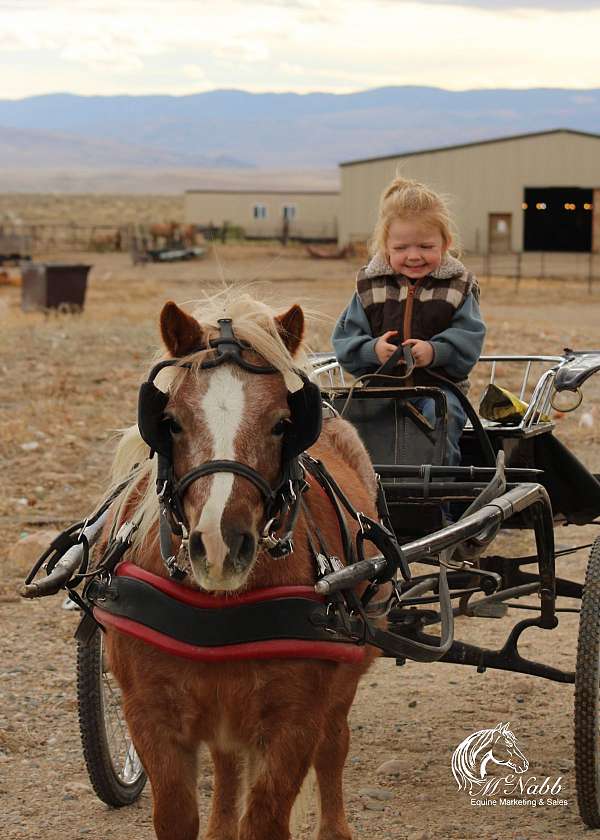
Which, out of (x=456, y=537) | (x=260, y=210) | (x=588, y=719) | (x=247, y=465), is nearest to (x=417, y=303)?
(x=456, y=537)

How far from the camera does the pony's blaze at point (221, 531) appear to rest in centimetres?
275

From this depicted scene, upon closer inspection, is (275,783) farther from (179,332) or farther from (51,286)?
(51,286)

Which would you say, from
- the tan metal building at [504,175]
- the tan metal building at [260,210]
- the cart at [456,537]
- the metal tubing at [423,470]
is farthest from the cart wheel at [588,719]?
the tan metal building at [260,210]

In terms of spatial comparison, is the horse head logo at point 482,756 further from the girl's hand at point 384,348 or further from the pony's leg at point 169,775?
the pony's leg at point 169,775

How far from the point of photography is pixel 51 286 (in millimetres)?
23203

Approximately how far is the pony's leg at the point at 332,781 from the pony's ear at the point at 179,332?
1.64 metres

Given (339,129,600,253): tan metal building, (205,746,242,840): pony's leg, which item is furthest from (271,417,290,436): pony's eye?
(339,129,600,253): tan metal building

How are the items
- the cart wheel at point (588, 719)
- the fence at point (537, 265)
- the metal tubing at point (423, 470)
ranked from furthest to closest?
the fence at point (537, 265) < the metal tubing at point (423, 470) < the cart wheel at point (588, 719)

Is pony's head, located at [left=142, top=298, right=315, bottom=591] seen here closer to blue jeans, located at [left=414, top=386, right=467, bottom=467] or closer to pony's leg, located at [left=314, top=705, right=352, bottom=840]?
pony's leg, located at [left=314, top=705, right=352, bottom=840]

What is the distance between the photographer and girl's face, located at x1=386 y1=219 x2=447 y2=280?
17.0ft

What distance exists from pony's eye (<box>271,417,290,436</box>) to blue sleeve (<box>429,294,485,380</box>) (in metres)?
2.07

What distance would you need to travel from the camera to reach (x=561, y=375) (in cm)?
544

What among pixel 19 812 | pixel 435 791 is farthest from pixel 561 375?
pixel 19 812

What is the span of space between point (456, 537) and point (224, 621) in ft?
3.68
